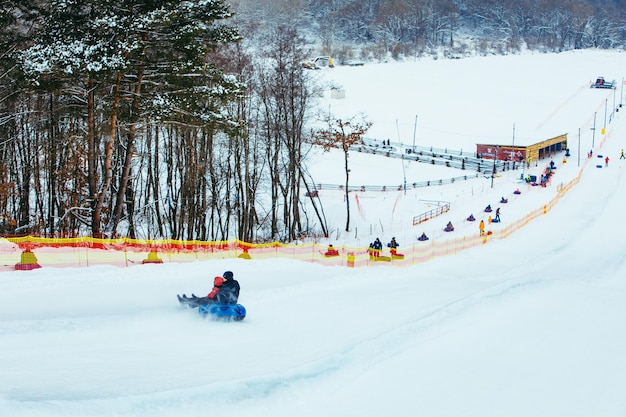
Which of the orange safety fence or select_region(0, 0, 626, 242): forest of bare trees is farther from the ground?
select_region(0, 0, 626, 242): forest of bare trees

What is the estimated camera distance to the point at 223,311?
1292cm

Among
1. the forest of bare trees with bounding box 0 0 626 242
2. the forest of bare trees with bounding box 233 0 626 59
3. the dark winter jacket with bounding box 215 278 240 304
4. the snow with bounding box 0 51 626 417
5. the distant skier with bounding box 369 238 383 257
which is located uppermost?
the forest of bare trees with bounding box 233 0 626 59

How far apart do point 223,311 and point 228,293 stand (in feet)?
1.20

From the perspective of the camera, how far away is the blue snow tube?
12.9 meters

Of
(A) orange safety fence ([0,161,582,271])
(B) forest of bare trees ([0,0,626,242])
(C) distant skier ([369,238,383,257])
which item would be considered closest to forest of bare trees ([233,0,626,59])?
(B) forest of bare trees ([0,0,626,242])

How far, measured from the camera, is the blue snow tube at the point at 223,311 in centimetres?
1292

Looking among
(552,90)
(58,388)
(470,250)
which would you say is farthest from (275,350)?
(552,90)

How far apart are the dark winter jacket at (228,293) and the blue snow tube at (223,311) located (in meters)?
0.11

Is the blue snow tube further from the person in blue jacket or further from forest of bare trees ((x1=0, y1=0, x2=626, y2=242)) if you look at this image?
forest of bare trees ((x1=0, y1=0, x2=626, y2=242))

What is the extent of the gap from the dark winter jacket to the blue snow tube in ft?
0.35

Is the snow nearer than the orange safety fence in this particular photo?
Yes

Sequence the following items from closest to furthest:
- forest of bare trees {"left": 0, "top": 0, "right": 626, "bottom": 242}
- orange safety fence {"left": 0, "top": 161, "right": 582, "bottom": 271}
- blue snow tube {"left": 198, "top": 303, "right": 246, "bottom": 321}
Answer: blue snow tube {"left": 198, "top": 303, "right": 246, "bottom": 321} → orange safety fence {"left": 0, "top": 161, "right": 582, "bottom": 271} → forest of bare trees {"left": 0, "top": 0, "right": 626, "bottom": 242}

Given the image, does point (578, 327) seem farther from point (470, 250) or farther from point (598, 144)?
point (598, 144)

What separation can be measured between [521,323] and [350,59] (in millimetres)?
137352
